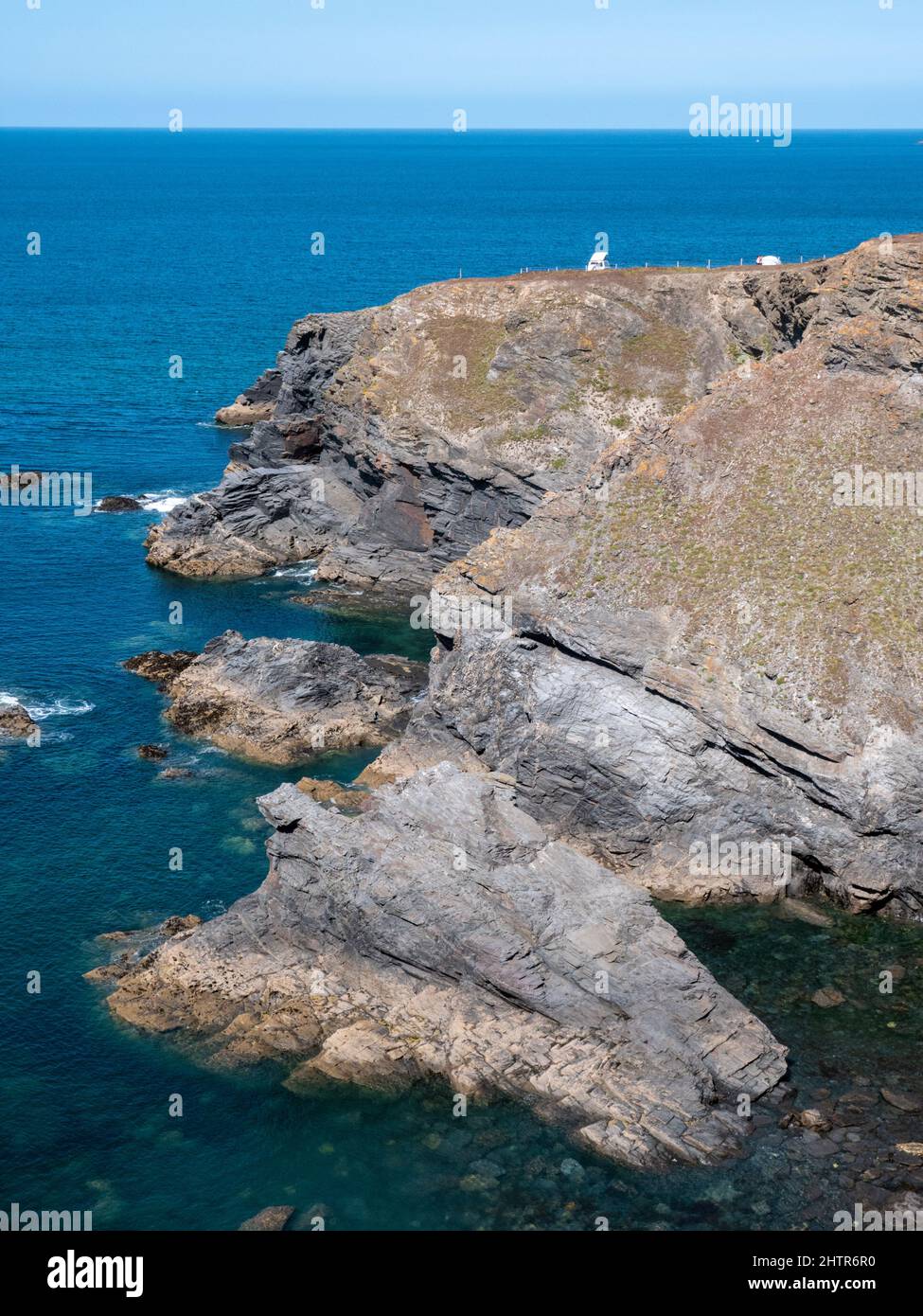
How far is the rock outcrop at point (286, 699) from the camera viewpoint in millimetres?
72188

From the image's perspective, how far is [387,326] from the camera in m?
102

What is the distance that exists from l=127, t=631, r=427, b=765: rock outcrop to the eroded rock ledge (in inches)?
652

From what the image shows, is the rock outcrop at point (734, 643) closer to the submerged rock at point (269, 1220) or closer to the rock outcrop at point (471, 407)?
the rock outcrop at point (471, 407)

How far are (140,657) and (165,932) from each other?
29840mm

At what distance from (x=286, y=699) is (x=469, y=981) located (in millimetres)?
28101

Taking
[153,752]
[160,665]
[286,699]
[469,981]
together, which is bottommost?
[469,981]

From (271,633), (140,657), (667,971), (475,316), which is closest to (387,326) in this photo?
(475,316)

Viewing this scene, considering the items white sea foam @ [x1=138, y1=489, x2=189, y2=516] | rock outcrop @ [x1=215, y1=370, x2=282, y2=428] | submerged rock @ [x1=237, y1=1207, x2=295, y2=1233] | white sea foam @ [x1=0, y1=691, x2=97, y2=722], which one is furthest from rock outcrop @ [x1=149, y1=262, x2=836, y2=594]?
submerged rock @ [x1=237, y1=1207, x2=295, y2=1233]

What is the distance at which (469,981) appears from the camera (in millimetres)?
49750

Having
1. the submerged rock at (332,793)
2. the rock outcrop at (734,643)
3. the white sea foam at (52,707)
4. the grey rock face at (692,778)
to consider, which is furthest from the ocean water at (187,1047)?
the rock outcrop at (734,643)

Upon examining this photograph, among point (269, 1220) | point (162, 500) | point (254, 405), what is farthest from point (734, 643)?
point (254, 405)

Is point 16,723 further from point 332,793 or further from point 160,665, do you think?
point 332,793
